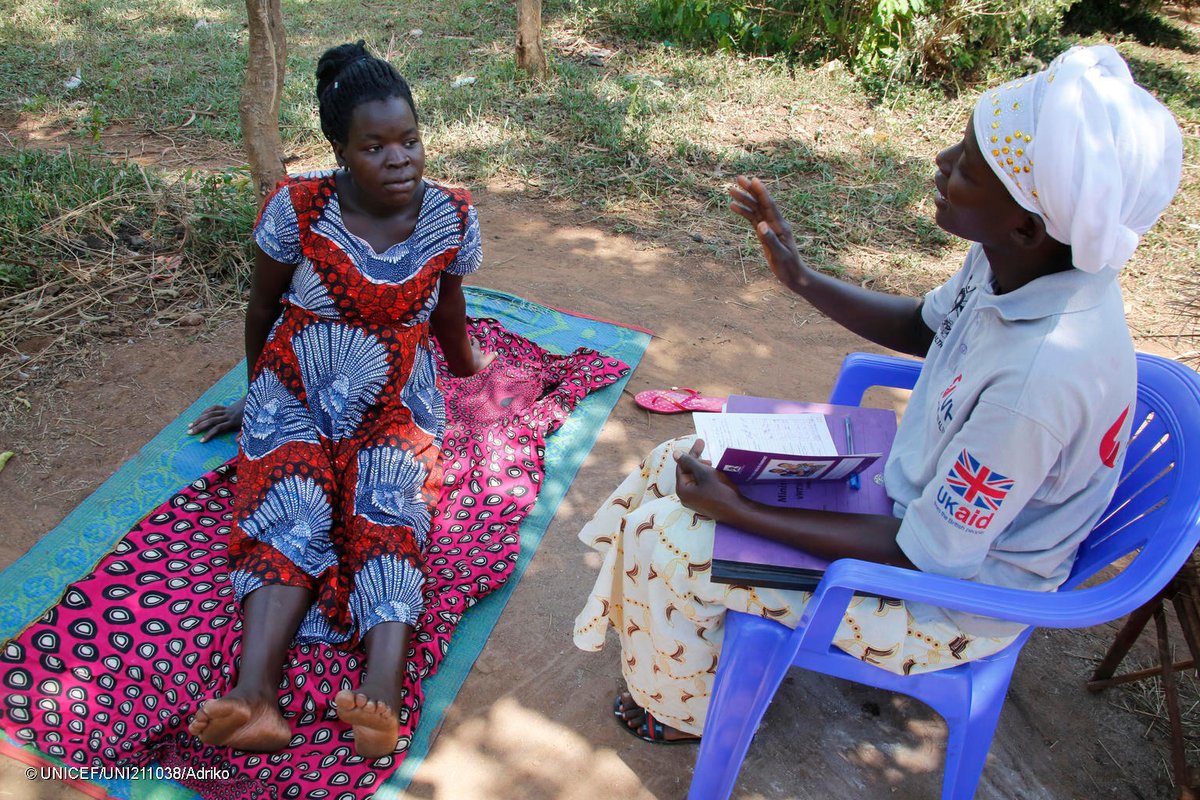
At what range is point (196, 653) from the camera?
2.35 m

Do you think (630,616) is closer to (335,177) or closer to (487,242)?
(335,177)

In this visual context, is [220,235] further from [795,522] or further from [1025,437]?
[1025,437]

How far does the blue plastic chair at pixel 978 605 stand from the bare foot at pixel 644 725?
0.28m

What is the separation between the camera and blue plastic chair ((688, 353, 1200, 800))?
5.30 ft

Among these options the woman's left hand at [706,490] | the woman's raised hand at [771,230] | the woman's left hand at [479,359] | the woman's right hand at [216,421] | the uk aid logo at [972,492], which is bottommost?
the woman's right hand at [216,421]

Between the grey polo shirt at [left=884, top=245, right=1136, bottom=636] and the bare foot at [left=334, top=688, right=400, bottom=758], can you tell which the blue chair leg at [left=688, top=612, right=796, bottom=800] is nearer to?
the grey polo shirt at [left=884, top=245, right=1136, bottom=636]

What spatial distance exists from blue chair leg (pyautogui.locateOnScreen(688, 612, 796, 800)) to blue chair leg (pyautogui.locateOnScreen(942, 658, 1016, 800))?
431 millimetres

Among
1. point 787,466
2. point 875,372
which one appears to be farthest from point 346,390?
point 875,372

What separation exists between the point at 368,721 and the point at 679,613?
0.79m

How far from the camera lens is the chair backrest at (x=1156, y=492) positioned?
159 centimetres

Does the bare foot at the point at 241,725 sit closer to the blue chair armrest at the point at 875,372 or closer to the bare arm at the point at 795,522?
the bare arm at the point at 795,522

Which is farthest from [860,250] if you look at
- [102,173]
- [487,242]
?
[102,173]

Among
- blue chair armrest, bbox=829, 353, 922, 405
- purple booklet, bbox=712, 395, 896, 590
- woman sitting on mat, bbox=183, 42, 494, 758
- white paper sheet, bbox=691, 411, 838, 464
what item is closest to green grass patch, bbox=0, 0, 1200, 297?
woman sitting on mat, bbox=183, 42, 494, 758

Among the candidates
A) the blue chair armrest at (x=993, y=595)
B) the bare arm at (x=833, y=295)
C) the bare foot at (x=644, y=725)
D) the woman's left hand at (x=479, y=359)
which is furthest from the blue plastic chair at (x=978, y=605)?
Answer: the woman's left hand at (x=479, y=359)
